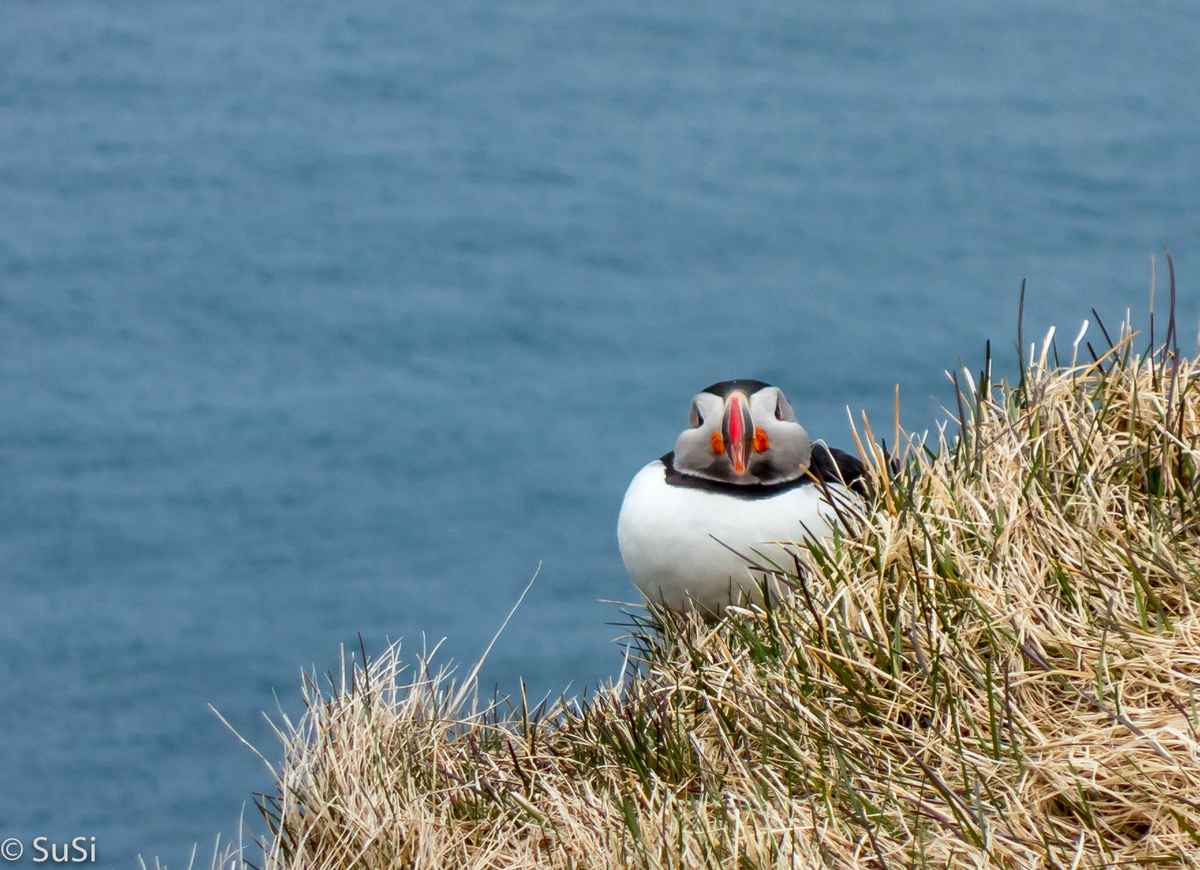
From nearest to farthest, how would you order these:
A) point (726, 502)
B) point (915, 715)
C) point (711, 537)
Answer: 1. point (915, 715)
2. point (711, 537)
3. point (726, 502)

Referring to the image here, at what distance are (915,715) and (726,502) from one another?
1035 mm

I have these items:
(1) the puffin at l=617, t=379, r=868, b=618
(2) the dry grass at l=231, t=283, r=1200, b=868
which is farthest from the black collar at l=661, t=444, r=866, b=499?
(2) the dry grass at l=231, t=283, r=1200, b=868

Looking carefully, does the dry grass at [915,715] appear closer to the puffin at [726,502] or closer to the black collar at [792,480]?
the puffin at [726,502]

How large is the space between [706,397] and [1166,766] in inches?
60.5

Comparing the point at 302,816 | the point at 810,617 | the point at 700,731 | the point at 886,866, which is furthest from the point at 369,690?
the point at 886,866

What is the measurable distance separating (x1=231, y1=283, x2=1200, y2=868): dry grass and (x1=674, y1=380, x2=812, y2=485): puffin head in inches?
19.2

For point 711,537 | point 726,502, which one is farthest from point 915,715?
point 726,502

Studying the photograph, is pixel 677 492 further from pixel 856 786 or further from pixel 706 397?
pixel 856 786

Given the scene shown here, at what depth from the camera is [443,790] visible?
202 centimetres

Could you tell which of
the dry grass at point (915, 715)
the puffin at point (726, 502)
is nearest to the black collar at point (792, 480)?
the puffin at point (726, 502)

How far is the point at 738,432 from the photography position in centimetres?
271

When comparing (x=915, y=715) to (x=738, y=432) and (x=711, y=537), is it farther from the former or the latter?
(x=738, y=432)

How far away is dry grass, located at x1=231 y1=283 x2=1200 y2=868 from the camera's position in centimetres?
150

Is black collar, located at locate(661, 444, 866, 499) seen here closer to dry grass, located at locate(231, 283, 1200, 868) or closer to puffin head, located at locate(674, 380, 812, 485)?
puffin head, located at locate(674, 380, 812, 485)
